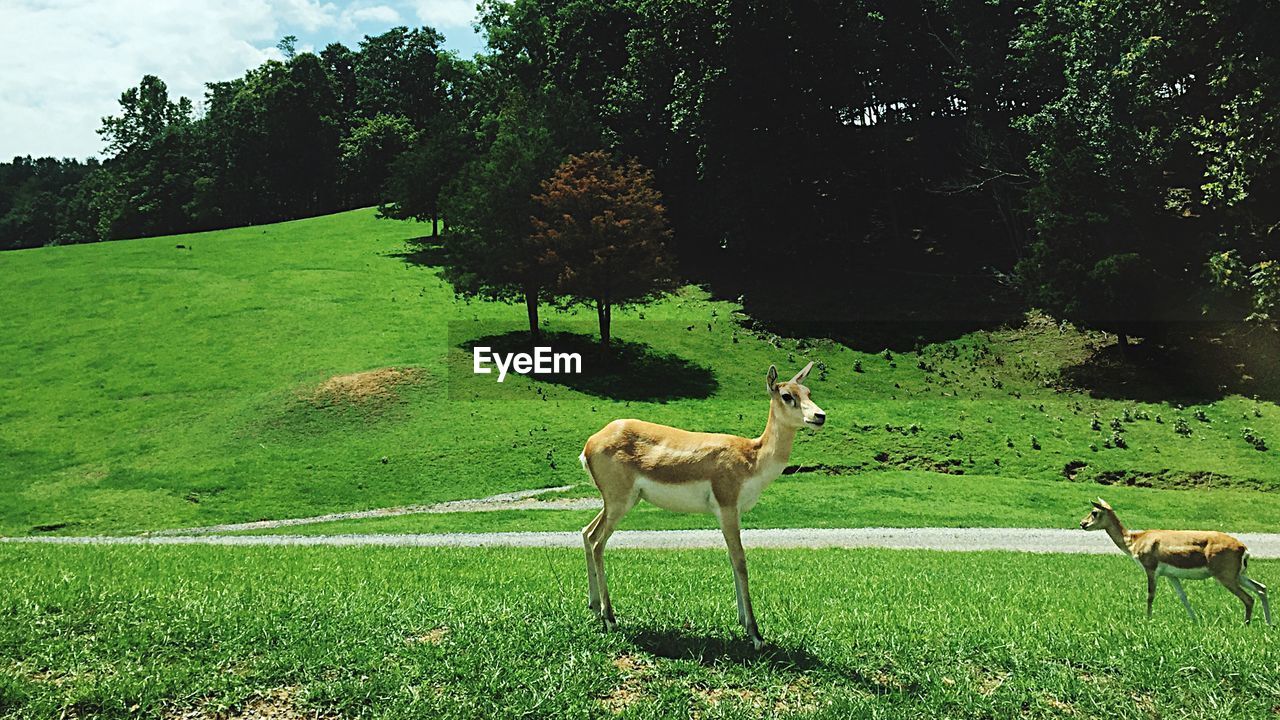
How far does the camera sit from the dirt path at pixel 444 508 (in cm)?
2922

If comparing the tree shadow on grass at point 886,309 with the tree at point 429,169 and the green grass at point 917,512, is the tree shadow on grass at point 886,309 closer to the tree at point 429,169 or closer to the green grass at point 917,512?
the green grass at point 917,512

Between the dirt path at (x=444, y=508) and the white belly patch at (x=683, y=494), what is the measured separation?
70.9 feet

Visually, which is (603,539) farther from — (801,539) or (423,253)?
(423,253)

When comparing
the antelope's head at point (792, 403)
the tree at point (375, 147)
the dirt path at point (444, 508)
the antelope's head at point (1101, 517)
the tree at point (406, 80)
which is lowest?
the dirt path at point (444, 508)

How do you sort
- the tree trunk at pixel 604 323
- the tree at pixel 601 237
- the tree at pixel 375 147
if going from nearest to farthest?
the tree at pixel 601 237 → the tree trunk at pixel 604 323 → the tree at pixel 375 147

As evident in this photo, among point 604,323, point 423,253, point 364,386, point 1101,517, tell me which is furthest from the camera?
point 423,253

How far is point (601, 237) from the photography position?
149 ft

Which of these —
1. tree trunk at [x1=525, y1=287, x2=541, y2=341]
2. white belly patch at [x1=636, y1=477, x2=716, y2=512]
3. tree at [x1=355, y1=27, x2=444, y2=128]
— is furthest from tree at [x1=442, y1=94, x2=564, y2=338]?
tree at [x1=355, y1=27, x2=444, y2=128]

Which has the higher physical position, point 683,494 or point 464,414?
point 683,494

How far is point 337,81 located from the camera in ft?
384

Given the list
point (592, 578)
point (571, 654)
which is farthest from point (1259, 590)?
point (571, 654)

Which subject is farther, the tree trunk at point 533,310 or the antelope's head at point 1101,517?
the tree trunk at point 533,310

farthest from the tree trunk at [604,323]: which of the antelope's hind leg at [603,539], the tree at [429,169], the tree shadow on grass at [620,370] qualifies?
the antelope's hind leg at [603,539]

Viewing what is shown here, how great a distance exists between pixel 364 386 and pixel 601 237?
1443 centimetres
